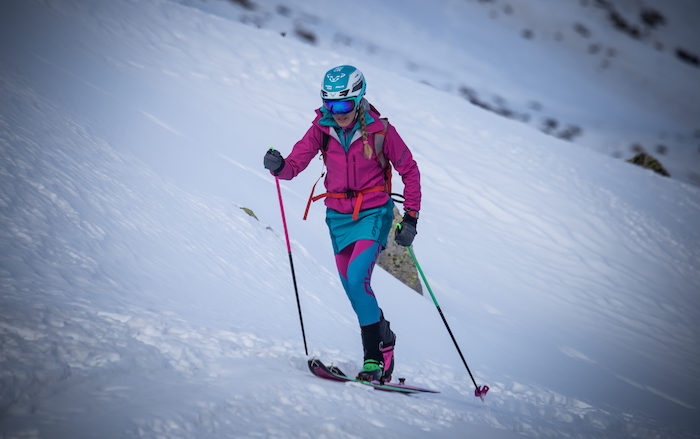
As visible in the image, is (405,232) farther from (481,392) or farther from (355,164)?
(481,392)

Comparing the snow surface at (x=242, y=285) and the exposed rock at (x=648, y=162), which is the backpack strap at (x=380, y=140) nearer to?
the snow surface at (x=242, y=285)

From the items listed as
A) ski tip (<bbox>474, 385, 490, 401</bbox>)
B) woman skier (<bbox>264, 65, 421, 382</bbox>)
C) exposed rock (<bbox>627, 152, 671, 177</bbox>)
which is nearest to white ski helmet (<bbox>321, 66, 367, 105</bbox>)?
woman skier (<bbox>264, 65, 421, 382</bbox>)

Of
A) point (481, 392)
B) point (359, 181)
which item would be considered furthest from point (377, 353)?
point (359, 181)

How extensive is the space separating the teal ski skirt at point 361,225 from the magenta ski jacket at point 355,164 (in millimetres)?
60

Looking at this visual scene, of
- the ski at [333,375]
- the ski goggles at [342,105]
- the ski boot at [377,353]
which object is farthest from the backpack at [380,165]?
the ski at [333,375]

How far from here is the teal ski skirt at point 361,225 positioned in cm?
320

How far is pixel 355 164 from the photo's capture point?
10.3 ft

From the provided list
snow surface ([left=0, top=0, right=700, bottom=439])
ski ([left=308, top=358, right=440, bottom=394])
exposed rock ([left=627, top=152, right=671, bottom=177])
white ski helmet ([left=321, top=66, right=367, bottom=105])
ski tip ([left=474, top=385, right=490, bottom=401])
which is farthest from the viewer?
exposed rock ([left=627, top=152, right=671, bottom=177])

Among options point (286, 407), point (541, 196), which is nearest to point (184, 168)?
point (286, 407)

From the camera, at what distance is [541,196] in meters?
15.7

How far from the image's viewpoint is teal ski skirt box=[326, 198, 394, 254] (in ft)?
10.5

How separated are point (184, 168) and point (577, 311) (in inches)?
360

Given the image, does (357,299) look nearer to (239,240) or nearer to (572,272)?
(239,240)

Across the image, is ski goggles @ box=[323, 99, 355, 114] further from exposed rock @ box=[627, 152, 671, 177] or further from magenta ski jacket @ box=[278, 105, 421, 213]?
exposed rock @ box=[627, 152, 671, 177]
